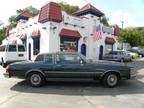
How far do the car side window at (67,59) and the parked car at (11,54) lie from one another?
9022mm

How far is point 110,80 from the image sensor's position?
9.83 metres

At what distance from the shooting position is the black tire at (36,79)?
32.8 feet

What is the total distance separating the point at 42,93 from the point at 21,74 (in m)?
1.71

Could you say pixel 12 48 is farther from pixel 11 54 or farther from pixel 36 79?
pixel 36 79

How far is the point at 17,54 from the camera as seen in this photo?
18.3 m

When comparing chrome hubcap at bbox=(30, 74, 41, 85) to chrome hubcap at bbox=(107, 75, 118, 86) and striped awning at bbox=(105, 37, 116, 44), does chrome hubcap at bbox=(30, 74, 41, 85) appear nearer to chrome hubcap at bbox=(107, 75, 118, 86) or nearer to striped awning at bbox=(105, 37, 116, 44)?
A: chrome hubcap at bbox=(107, 75, 118, 86)

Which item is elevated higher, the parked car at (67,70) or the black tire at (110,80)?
the parked car at (67,70)

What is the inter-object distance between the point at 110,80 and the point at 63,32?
12174mm

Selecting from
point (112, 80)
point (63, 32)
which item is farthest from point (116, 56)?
point (112, 80)

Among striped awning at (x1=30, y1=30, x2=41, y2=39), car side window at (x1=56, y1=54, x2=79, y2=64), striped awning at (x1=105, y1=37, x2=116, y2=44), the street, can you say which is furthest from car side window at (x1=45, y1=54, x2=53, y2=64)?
striped awning at (x1=105, y1=37, x2=116, y2=44)

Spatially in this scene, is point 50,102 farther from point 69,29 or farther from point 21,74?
point 69,29

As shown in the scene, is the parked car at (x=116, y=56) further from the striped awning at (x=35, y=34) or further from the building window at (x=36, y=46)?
the striped awning at (x=35, y=34)

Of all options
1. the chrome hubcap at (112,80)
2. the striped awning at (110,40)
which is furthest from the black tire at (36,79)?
the striped awning at (110,40)

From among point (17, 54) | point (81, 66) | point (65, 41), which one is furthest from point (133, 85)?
point (65, 41)
